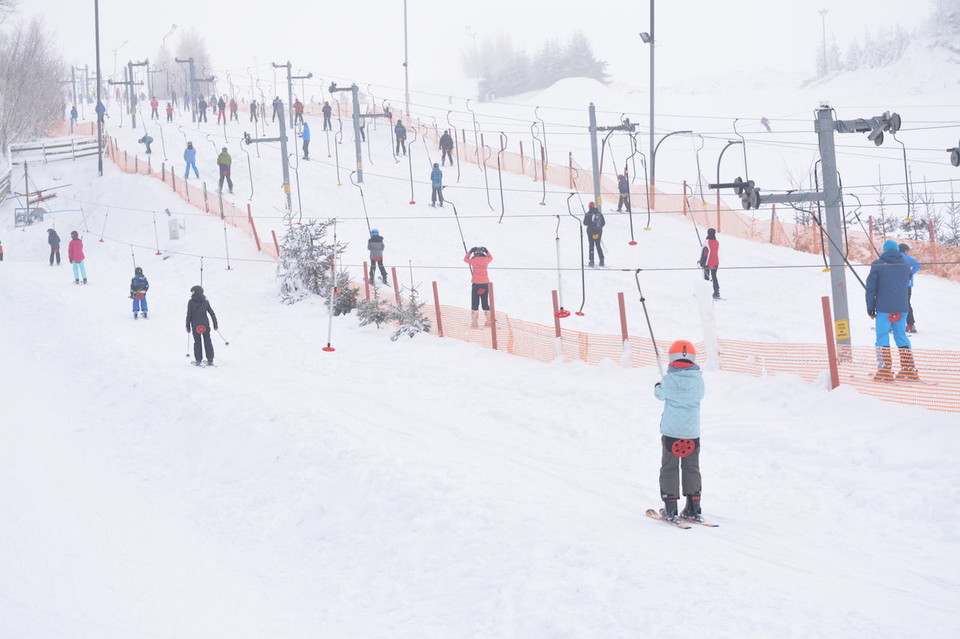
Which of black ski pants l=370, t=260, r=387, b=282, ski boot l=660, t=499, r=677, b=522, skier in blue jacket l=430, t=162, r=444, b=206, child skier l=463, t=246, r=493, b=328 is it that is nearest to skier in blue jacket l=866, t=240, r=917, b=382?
ski boot l=660, t=499, r=677, b=522

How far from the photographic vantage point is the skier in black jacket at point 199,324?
15383 mm

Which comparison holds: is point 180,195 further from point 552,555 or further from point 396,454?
point 552,555

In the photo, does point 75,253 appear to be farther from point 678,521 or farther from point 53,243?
point 678,521

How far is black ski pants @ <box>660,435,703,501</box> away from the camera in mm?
7645

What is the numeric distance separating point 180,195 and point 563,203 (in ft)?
46.3

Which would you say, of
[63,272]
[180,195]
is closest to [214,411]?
[63,272]

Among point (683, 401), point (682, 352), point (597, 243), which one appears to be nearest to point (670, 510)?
point (683, 401)

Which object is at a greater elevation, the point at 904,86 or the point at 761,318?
the point at 904,86

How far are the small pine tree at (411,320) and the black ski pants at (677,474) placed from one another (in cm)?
1012

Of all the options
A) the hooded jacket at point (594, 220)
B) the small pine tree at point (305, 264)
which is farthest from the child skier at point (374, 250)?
the hooded jacket at point (594, 220)

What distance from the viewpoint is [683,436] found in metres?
7.64

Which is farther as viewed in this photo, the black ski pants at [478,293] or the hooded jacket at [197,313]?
the black ski pants at [478,293]

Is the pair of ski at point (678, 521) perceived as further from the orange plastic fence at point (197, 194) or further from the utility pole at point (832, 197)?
the orange plastic fence at point (197, 194)

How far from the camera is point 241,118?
178 feet
